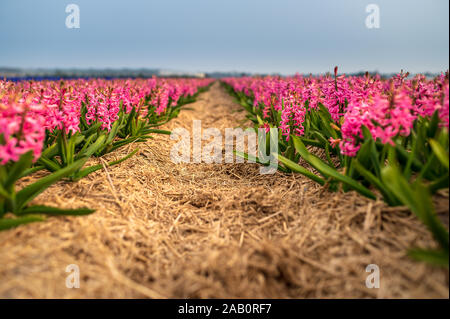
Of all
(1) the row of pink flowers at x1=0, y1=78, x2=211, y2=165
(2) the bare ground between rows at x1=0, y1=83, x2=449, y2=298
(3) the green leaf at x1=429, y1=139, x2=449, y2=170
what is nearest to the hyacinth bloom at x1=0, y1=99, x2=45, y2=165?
(1) the row of pink flowers at x1=0, y1=78, x2=211, y2=165

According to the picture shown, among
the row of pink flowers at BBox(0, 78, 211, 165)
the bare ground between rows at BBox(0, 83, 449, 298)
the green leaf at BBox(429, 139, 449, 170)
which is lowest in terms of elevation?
the bare ground between rows at BBox(0, 83, 449, 298)

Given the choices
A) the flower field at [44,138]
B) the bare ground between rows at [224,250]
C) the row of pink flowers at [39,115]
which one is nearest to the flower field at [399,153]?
the bare ground between rows at [224,250]

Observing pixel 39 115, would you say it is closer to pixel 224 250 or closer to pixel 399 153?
pixel 224 250

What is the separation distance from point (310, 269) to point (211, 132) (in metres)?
6.25

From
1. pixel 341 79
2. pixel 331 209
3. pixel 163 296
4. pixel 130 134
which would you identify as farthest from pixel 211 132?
pixel 163 296

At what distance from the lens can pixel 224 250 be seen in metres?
2.19

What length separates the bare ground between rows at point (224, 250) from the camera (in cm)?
180

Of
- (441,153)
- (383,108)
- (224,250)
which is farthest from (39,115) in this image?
(441,153)

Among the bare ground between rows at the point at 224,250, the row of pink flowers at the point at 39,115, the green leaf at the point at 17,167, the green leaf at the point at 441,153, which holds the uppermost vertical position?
the row of pink flowers at the point at 39,115

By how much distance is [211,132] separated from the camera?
796 cm

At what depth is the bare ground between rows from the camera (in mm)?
1797

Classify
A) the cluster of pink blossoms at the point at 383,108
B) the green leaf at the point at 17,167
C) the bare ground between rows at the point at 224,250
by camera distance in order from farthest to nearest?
the cluster of pink blossoms at the point at 383,108, the green leaf at the point at 17,167, the bare ground between rows at the point at 224,250

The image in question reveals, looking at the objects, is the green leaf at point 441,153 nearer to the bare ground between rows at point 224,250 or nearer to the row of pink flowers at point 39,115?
the bare ground between rows at point 224,250

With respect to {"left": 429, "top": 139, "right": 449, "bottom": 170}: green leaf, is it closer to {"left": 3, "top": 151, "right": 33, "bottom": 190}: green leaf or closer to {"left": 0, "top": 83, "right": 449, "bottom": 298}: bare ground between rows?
{"left": 0, "top": 83, "right": 449, "bottom": 298}: bare ground between rows
